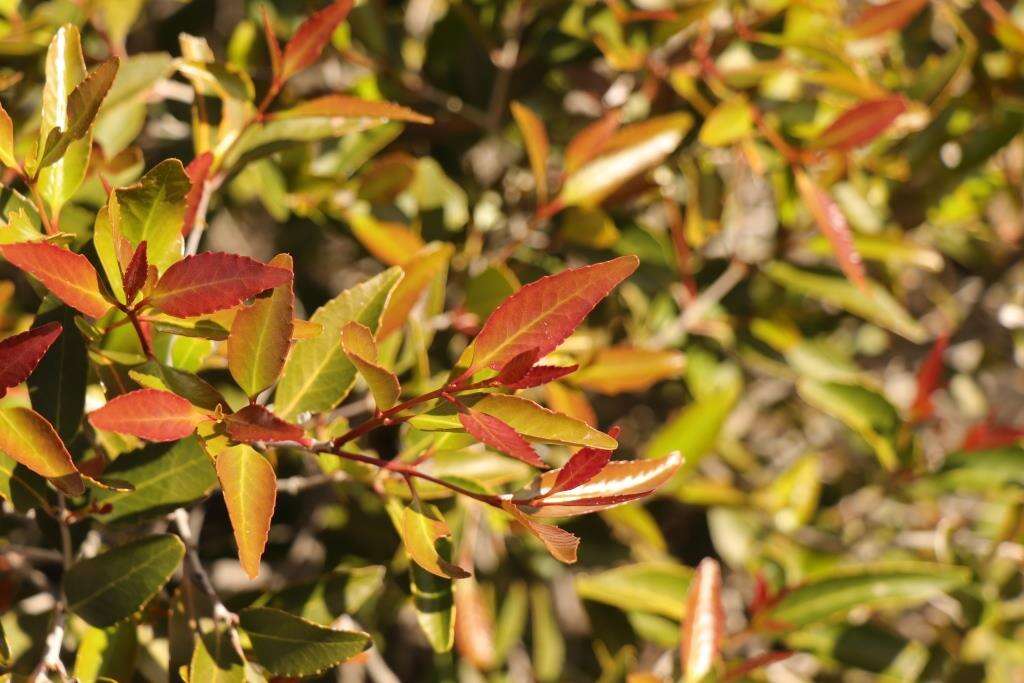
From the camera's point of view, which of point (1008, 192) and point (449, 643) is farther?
point (1008, 192)

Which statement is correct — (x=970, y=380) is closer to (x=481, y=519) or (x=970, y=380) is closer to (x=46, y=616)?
(x=481, y=519)

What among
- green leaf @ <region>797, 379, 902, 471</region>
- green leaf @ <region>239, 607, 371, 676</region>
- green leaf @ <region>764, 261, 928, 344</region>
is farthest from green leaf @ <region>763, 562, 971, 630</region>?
green leaf @ <region>239, 607, 371, 676</region>

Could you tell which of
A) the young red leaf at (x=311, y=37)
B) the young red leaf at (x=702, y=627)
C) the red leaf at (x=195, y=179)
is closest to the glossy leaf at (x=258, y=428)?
the red leaf at (x=195, y=179)

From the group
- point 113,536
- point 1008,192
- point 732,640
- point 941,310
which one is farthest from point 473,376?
point 941,310

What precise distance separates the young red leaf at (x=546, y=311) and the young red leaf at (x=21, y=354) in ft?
0.94

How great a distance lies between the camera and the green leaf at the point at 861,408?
4.54 ft

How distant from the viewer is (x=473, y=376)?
2.18 ft

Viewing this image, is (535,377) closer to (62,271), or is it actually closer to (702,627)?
(62,271)

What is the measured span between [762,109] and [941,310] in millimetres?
828

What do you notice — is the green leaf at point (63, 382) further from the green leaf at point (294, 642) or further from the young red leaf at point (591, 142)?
the young red leaf at point (591, 142)

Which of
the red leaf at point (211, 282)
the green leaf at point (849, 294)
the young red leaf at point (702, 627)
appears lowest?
the young red leaf at point (702, 627)

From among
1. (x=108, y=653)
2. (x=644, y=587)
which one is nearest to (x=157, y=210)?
(x=108, y=653)

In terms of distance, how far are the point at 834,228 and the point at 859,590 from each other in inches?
18.6

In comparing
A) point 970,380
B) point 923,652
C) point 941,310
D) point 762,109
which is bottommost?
point 923,652
